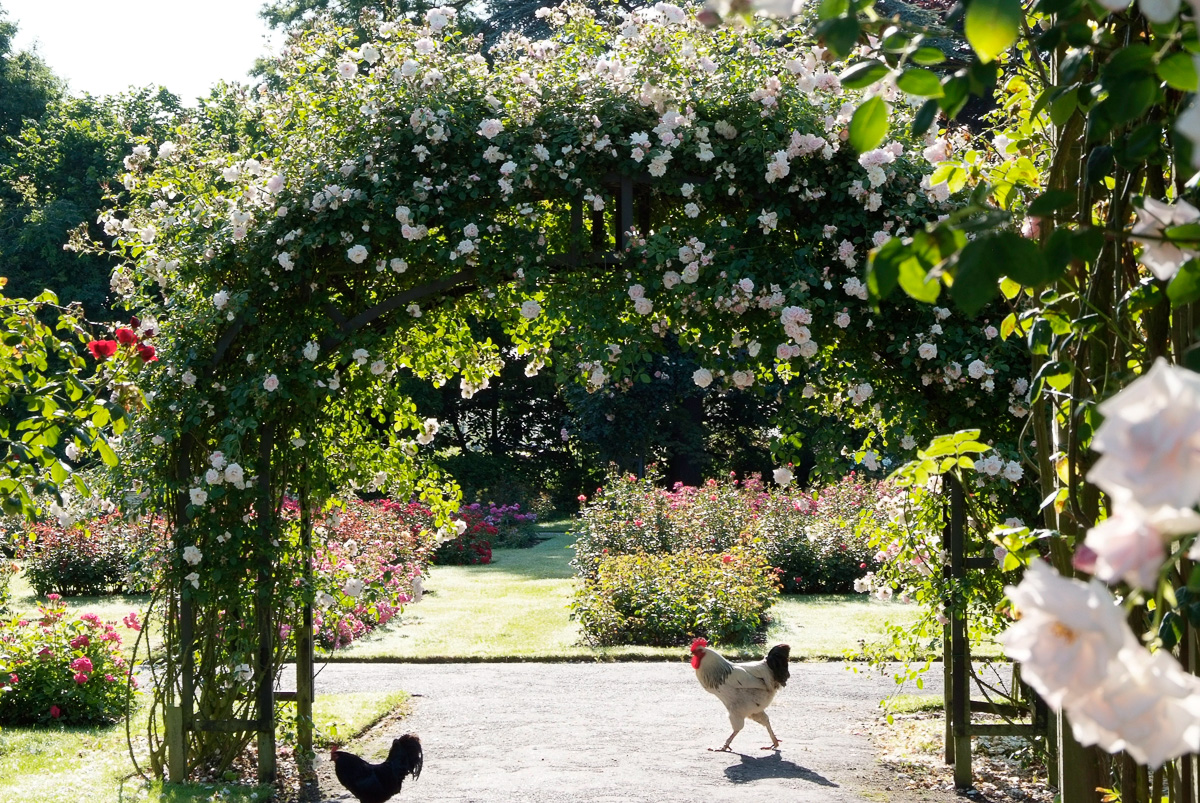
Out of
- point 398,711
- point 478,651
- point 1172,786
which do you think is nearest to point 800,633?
point 478,651

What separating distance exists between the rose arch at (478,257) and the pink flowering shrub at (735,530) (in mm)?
7159

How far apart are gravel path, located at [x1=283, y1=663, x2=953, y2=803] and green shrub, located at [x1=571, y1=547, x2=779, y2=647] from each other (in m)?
0.91

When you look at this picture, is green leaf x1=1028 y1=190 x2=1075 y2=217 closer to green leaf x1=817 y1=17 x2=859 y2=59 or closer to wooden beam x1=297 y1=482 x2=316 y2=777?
green leaf x1=817 y1=17 x2=859 y2=59

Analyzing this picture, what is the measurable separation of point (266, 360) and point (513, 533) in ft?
43.6

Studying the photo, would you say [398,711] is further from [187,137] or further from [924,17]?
[924,17]

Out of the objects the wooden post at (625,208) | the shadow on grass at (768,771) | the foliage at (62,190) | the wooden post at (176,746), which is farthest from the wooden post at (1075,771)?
the foliage at (62,190)

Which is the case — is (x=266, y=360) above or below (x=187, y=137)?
below

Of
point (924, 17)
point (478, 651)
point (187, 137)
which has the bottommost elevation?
point (478, 651)

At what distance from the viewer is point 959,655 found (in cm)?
501

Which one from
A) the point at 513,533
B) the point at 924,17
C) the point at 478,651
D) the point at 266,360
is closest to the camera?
the point at 266,360

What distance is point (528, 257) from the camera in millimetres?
4715

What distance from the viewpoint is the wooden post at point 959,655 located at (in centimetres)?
484

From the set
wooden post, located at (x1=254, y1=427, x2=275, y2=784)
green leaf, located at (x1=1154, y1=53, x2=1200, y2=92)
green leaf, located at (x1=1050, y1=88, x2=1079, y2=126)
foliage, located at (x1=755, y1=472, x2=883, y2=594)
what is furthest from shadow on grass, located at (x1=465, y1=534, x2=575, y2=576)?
green leaf, located at (x1=1154, y1=53, x2=1200, y2=92)

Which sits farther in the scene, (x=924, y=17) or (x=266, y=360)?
(x=924, y=17)
